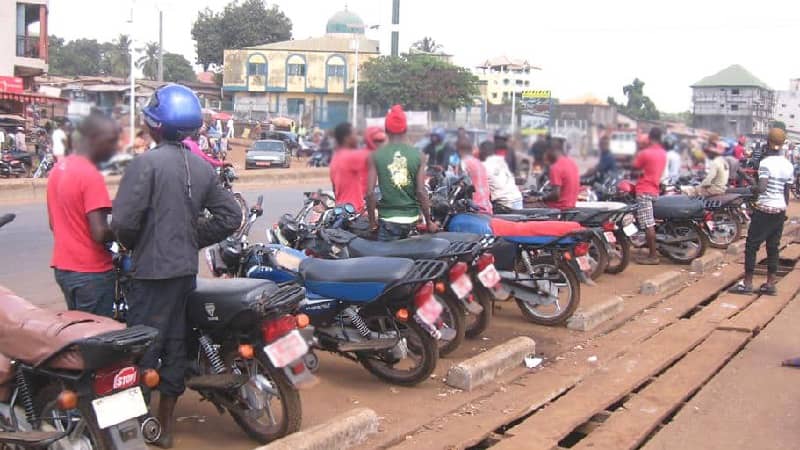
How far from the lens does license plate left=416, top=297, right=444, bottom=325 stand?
5.11 metres

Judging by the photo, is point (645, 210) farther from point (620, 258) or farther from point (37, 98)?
point (37, 98)

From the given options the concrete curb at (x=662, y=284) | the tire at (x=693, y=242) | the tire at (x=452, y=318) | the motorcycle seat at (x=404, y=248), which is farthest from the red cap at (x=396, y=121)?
the tire at (x=693, y=242)

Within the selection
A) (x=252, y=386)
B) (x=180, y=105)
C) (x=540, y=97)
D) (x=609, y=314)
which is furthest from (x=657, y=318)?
(x=180, y=105)

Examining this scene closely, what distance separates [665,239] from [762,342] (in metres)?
4.21

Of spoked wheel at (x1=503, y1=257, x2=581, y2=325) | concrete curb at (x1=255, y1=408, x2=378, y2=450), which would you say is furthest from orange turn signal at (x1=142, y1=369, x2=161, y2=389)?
spoked wheel at (x1=503, y1=257, x2=581, y2=325)

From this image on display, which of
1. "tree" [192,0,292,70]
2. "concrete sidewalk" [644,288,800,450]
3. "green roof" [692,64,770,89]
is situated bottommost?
"concrete sidewalk" [644,288,800,450]

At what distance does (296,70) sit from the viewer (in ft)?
16.6

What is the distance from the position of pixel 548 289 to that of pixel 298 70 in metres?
3.20

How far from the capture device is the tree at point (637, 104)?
386 cm

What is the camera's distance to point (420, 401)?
509cm

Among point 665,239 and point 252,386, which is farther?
point 665,239

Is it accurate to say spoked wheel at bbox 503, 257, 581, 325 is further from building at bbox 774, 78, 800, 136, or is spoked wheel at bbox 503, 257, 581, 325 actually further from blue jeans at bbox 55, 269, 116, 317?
blue jeans at bbox 55, 269, 116, 317

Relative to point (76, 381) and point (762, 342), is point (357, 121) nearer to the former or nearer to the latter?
point (76, 381)

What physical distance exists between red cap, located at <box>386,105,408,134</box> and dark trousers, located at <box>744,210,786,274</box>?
198 inches
